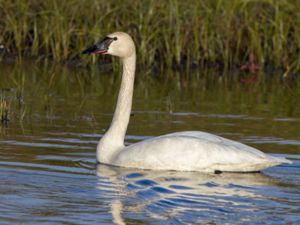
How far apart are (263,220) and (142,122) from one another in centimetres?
463

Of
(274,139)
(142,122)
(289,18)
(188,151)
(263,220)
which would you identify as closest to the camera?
(263,220)

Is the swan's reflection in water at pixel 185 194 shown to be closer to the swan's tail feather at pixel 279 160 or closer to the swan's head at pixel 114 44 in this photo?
the swan's tail feather at pixel 279 160

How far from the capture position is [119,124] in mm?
9820

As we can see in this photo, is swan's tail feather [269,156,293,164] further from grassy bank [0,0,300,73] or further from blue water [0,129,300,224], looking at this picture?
grassy bank [0,0,300,73]

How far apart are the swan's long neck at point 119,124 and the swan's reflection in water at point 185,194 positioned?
0.22m

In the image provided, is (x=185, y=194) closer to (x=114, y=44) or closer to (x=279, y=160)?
(x=279, y=160)

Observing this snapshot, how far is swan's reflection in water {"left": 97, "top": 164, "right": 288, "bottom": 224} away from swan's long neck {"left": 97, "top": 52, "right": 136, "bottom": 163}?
8.5 inches

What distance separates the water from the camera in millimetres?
7258

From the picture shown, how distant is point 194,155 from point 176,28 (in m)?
7.46

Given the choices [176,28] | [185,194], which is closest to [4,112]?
[185,194]

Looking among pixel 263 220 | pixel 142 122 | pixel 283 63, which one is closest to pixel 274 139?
pixel 142 122

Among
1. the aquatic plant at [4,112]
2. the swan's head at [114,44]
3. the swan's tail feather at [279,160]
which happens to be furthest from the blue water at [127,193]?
the aquatic plant at [4,112]

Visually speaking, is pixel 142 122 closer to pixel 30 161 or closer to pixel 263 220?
pixel 30 161

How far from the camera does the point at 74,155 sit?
9.57 m
